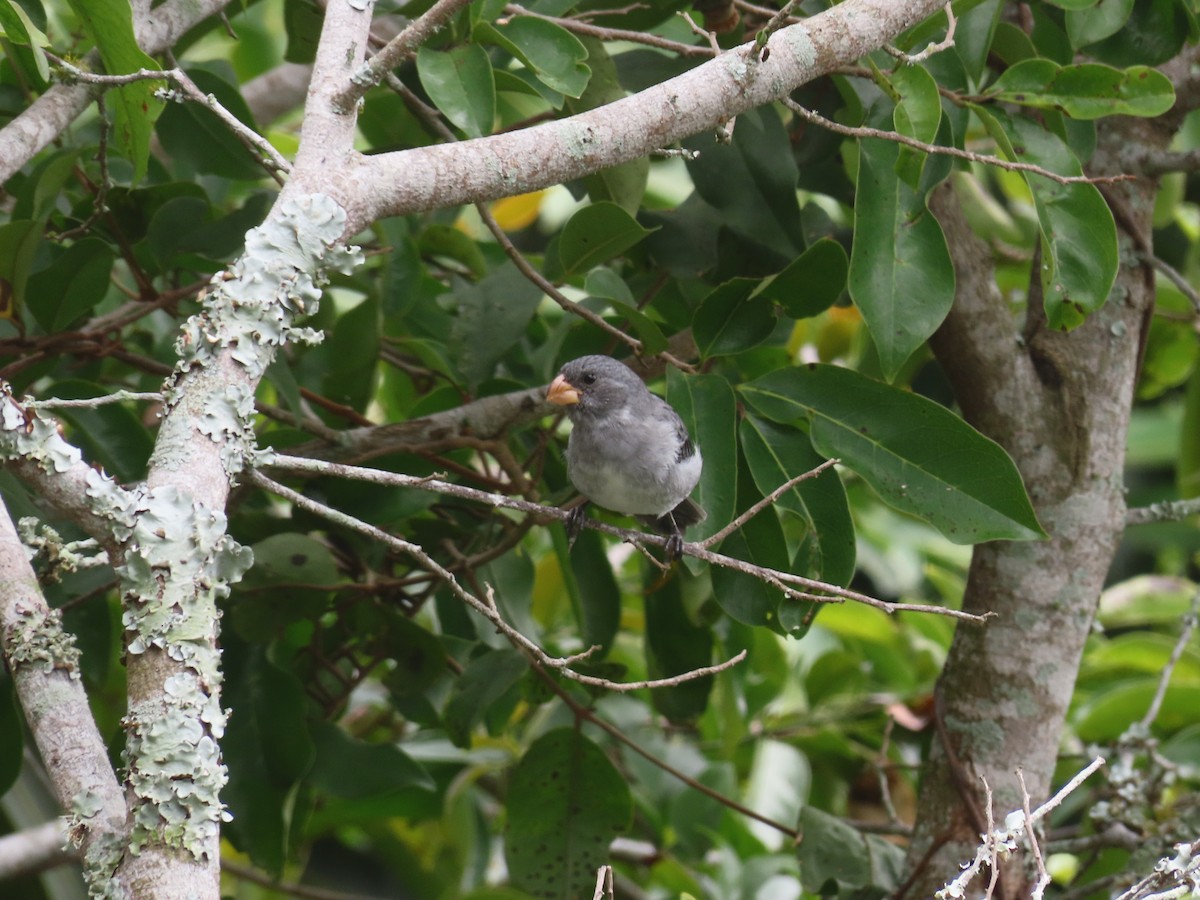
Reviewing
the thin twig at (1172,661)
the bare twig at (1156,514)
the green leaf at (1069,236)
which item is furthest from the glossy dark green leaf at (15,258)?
the thin twig at (1172,661)

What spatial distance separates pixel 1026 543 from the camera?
2.59m

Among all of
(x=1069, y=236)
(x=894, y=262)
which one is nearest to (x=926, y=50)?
(x=894, y=262)

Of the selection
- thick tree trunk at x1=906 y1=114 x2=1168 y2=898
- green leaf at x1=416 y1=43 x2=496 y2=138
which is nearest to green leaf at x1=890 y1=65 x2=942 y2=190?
thick tree trunk at x1=906 y1=114 x2=1168 y2=898

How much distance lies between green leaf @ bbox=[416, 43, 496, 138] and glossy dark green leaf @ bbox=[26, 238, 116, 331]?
805 mm

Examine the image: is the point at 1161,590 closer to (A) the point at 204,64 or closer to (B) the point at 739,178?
(B) the point at 739,178

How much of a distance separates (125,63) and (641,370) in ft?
4.10

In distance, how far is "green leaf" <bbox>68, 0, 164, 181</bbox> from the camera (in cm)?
196

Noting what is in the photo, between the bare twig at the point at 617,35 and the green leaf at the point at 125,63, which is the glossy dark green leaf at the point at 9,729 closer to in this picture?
the green leaf at the point at 125,63

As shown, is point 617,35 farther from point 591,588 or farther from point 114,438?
point 114,438

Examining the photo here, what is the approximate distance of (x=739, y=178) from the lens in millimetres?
2600

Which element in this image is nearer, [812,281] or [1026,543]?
[812,281]

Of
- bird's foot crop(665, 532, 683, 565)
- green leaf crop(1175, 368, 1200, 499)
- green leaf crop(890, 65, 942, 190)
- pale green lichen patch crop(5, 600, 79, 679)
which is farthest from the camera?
green leaf crop(1175, 368, 1200, 499)

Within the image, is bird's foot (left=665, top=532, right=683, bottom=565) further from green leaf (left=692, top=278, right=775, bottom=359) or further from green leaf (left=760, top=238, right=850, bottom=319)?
green leaf (left=760, top=238, right=850, bottom=319)

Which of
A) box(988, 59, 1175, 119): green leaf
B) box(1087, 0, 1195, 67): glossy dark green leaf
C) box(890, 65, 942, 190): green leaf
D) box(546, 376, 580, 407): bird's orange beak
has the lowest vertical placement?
box(546, 376, 580, 407): bird's orange beak
